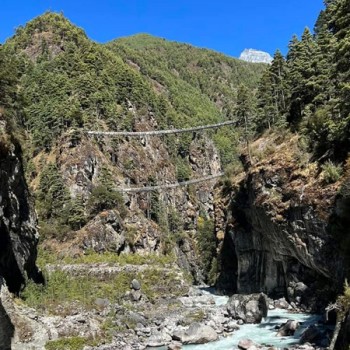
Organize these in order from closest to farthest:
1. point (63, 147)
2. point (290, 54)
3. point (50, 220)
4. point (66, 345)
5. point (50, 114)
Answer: point (66, 345) → point (290, 54) → point (50, 220) → point (63, 147) → point (50, 114)

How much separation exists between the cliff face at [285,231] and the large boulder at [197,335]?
30.1 feet

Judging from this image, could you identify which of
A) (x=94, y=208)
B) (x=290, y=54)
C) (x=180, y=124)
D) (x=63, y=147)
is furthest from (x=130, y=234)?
(x=180, y=124)

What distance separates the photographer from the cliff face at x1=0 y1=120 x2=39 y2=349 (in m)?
30.1

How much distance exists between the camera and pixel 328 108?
4194 cm

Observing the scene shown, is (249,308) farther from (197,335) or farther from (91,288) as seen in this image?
(91,288)

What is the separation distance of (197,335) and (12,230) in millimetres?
15985

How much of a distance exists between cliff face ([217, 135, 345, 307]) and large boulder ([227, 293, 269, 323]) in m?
4.22

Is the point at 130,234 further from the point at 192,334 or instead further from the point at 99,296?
the point at 192,334

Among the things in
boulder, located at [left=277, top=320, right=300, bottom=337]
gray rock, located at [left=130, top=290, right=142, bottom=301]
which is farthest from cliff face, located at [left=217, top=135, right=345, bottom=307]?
gray rock, located at [left=130, top=290, right=142, bottom=301]

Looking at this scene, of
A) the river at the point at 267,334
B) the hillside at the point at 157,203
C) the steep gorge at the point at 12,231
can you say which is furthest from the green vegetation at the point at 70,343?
the river at the point at 267,334

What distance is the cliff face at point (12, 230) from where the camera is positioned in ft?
98.9

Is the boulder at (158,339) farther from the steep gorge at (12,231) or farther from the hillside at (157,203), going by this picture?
the steep gorge at (12,231)

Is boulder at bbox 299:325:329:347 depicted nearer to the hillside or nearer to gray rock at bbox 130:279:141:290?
the hillside

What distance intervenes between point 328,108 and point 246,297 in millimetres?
18302
